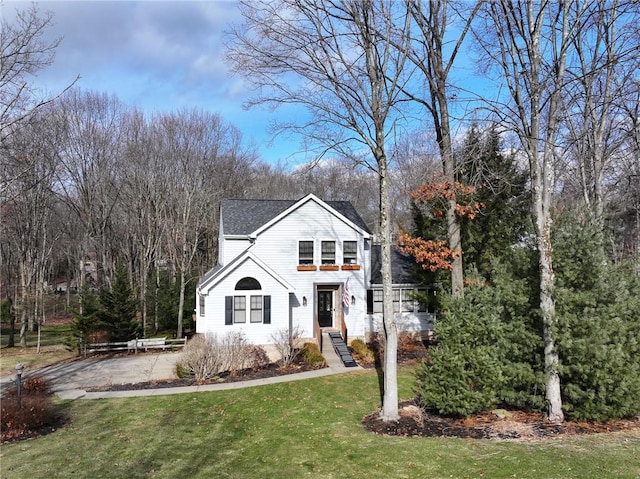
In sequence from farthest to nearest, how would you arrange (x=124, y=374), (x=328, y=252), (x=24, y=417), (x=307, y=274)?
1. (x=328, y=252)
2. (x=307, y=274)
3. (x=124, y=374)
4. (x=24, y=417)

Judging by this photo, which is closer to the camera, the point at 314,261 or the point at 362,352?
the point at 362,352

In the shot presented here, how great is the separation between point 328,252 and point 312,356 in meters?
5.50

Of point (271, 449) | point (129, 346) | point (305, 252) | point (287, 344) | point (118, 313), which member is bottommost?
point (271, 449)

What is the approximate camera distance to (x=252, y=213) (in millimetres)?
22281

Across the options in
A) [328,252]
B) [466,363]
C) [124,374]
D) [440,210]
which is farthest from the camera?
[328,252]

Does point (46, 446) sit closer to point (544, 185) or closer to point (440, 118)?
point (544, 185)

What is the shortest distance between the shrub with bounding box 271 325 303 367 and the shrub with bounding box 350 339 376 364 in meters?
2.38

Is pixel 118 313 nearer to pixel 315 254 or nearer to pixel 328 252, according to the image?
pixel 315 254

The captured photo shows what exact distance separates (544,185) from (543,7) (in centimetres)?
390

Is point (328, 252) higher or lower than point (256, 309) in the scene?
higher

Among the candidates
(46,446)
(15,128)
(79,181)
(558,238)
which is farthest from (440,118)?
(79,181)

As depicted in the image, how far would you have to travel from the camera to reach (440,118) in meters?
15.5

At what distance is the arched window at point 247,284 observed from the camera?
61.2 ft

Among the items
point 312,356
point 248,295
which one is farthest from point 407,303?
point 248,295
